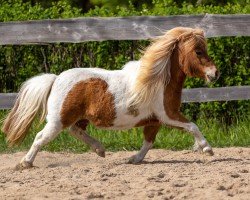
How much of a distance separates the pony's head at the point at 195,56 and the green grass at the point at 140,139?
1741mm

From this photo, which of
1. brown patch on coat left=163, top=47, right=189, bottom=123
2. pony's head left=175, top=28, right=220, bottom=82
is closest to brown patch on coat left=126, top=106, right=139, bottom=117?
brown patch on coat left=163, top=47, right=189, bottom=123

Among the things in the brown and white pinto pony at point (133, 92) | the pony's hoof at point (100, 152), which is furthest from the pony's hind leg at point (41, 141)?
the pony's hoof at point (100, 152)

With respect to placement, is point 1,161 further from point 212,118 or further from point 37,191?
point 212,118

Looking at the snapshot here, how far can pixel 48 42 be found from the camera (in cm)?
1133

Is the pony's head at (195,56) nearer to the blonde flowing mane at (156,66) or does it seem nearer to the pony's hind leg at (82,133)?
the blonde flowing mane at (156,66)

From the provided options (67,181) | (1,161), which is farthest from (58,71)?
(67,181)

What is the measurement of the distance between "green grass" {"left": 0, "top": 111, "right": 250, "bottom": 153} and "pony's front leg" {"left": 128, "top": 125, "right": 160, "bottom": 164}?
4.31ft

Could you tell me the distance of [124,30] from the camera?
11.2m

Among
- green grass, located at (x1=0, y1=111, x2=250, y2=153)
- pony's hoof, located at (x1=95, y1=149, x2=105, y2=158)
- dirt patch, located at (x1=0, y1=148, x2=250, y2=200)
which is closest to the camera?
dirt patch, located at (x1=0, y1=148, x2=250, y2=200)

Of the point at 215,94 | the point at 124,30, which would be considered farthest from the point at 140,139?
the point at 124,30

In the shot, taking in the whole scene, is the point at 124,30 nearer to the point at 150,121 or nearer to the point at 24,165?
the point at 150,121

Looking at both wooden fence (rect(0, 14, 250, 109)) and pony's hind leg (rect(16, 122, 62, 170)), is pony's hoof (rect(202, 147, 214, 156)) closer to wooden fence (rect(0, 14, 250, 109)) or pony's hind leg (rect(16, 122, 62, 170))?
pony's hind leg (rect(16, 122, 62, 170))

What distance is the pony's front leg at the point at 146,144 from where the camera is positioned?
9.13 meters

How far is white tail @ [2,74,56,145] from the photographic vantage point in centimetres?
907
